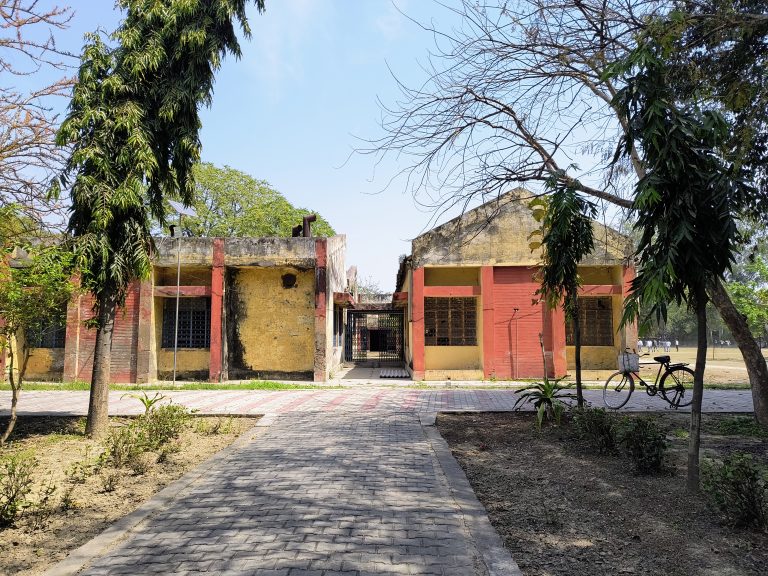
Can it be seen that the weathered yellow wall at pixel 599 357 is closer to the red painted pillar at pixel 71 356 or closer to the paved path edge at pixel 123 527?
the paved path edge at pixel 123 527

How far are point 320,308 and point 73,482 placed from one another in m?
11.5

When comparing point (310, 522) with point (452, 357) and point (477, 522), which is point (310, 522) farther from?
point (452, 357)

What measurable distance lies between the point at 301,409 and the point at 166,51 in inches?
273

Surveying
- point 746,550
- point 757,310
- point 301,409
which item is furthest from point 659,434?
point 757,310

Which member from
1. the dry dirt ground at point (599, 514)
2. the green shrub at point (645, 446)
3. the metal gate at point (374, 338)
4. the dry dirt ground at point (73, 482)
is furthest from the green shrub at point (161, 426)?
the metal gate at point (374, 338)

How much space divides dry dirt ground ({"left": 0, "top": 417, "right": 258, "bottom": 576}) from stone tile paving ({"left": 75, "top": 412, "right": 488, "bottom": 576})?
19.1 inches

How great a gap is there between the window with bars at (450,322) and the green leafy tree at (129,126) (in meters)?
11.4

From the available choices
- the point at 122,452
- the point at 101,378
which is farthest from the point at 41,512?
the point at 101,378

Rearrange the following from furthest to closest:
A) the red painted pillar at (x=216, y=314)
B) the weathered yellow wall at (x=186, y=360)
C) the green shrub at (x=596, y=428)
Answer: the weathered yellow wall at (x=186, y=360) < the red painted pillar at (x=216, y=314) < the green shrub at (x=596, y=428)

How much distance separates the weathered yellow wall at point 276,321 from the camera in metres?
17.5

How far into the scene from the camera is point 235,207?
34.0 m

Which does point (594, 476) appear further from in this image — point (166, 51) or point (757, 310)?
point (757, 310)

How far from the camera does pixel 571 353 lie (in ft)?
60.6

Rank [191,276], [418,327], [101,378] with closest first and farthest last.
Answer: [101,378], [418,327], [191,276]
